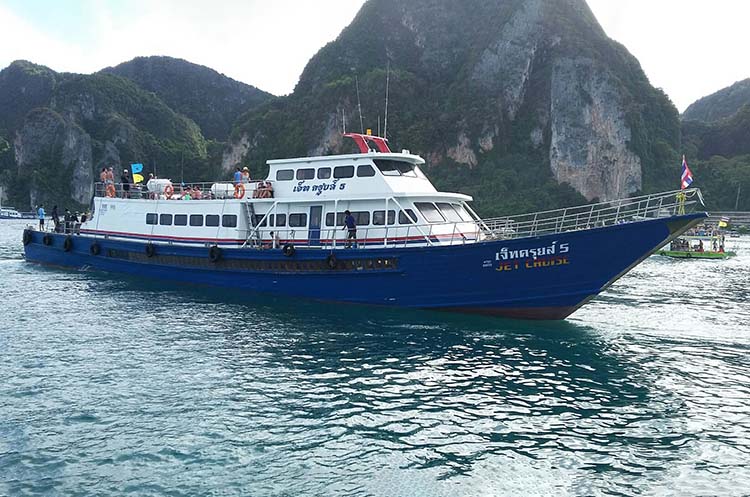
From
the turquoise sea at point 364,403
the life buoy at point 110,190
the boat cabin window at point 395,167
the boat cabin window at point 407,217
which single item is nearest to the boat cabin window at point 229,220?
the turquoise sea at point 364,403

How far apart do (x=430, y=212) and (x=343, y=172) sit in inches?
148

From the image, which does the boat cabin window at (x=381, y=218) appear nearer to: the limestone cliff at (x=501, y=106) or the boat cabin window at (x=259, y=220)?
the boat cabin window at (x=259, y=220)

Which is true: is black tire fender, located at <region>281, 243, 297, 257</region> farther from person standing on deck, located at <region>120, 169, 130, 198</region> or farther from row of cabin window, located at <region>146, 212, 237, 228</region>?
person standing on deck, located at <region>120, 169, 130, 198</region>

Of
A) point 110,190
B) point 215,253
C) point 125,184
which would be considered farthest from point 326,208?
point 110,190

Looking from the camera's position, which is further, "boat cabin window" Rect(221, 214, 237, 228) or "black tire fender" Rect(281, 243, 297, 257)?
"boat cabin window" Rect(221, 214, 237, 228)

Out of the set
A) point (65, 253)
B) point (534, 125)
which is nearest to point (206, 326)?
point (65, 253)

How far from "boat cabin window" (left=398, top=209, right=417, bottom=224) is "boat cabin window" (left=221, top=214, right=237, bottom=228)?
7.86 meters

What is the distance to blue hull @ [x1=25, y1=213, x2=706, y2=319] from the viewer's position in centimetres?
1573

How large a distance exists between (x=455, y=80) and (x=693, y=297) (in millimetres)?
100763

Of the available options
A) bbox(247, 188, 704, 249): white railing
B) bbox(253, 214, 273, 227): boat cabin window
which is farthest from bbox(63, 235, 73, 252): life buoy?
bbox(247, 188, 704, 249): white railing

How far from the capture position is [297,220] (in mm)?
20844

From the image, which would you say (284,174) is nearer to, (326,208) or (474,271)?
(326,208)

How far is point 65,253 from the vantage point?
28328 millimetres

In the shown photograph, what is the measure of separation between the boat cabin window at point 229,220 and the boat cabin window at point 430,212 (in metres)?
8.27
